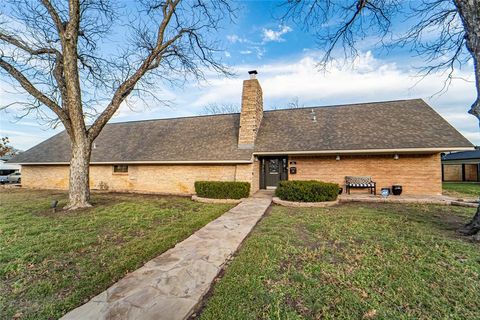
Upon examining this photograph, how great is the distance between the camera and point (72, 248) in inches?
181

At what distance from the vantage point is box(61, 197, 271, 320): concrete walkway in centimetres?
255

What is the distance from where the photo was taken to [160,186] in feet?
43.8

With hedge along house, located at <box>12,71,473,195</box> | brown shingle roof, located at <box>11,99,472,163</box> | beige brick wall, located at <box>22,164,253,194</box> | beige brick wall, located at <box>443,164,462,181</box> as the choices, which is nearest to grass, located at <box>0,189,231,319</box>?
beige brick wall, located at <box>22,164,253,194</box>

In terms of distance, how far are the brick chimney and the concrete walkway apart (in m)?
7.51

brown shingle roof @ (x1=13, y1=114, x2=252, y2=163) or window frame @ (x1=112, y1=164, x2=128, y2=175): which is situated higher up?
brown shingle roof @ (x1=13, y1=114, x2=252, y2=163)

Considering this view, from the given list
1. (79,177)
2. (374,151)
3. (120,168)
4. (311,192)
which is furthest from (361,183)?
(120,168)

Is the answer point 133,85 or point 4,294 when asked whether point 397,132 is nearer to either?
point 133,85

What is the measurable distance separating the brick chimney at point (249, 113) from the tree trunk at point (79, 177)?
280 inches

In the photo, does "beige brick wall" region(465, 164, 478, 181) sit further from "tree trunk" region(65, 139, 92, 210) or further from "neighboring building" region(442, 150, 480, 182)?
"tree trunk" region(65, 139, 92, 210)

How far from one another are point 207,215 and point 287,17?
6712mm

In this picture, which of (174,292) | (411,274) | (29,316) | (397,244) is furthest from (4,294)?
(397,244)

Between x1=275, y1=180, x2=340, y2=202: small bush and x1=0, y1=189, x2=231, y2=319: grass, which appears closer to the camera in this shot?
x1=0, y1=189, x2=231, y2=319: grass

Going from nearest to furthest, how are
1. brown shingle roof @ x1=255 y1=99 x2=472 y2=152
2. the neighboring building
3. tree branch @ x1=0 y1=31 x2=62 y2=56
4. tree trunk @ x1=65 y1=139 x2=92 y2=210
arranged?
tree branch @ x1=0 y1=31 x2=62 y2=56, tree trunk @ x1=65 y1=139 x2=92 y2=210, brown shingle roof @ x1=255 y1=99 x2=472 y2=152, the neighboring building

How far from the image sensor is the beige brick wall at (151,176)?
1210 cm
